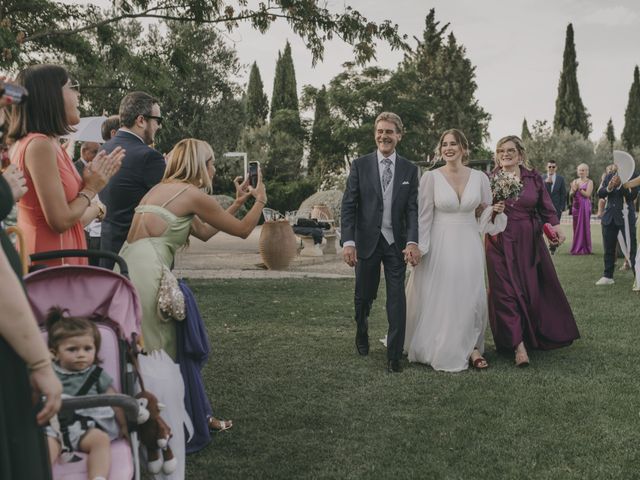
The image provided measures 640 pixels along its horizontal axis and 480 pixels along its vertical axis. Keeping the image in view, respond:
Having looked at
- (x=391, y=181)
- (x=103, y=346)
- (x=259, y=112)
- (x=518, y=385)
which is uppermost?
(x=259, y=112)

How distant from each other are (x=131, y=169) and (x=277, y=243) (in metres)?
9.37

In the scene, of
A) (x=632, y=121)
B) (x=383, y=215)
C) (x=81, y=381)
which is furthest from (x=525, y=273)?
(x=632, y=121)

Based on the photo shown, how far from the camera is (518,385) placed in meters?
5.59

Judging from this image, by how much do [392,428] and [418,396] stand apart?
2.56ft

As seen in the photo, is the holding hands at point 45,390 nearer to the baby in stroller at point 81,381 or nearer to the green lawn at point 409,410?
the baby in stroller at point 81,381

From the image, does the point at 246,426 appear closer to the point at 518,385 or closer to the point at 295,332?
the point at 518,385

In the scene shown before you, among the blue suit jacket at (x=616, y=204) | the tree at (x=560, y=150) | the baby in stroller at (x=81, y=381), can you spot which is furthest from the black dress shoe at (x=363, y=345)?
the tree at (x=560, y=150)

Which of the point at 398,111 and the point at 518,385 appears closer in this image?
the point at 518,385

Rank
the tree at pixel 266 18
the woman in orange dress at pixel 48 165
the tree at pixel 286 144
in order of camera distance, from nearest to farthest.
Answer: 1. the woman in orange dress at pixel 48 165
2. the tree at pixel 266 18
3. the tree at pixel 286 144

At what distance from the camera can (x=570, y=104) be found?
2653 inches

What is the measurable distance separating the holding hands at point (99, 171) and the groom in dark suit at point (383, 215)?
3.04m

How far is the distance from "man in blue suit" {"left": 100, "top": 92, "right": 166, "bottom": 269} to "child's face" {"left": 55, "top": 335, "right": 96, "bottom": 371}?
2068 mm

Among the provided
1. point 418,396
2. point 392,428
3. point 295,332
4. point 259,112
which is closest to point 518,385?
point 418,396

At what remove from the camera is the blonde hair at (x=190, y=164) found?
3977mm
